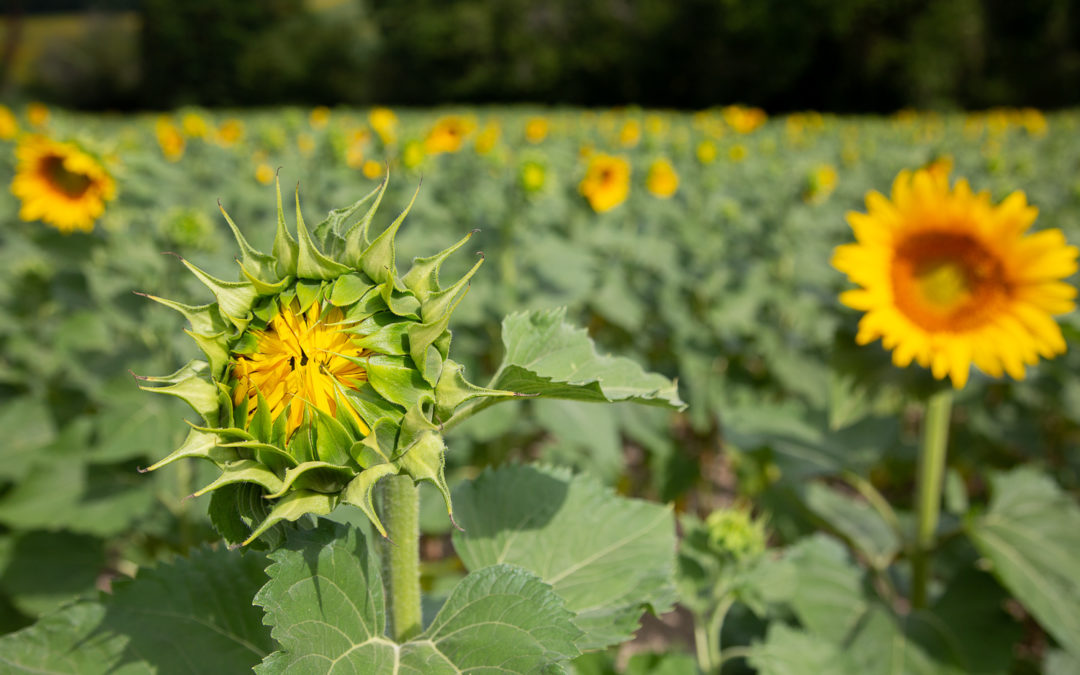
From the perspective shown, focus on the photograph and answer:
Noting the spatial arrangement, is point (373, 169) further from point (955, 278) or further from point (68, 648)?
point (68, 648)

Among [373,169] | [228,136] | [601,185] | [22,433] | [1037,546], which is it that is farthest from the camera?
[228,136]

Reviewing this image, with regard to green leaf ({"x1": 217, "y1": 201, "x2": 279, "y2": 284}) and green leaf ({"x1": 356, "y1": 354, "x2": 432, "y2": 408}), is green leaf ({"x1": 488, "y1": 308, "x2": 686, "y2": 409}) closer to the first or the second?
green leaf ({"x1": 356, "y1": 354, "x2": 432, "y2": 408})

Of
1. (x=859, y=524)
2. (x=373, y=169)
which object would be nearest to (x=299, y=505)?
(x=859, y=524)

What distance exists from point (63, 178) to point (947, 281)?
9.00 feet

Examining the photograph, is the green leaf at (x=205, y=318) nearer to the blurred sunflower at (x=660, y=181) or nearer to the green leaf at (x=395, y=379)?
the green leaf at (x=395, y=379)

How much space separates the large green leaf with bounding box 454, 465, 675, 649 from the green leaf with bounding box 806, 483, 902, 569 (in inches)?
44.8

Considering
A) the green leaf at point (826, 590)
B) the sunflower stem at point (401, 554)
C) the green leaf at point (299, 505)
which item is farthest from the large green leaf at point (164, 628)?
the green leaf at point (826, 590)

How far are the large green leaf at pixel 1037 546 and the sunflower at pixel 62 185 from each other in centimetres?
271

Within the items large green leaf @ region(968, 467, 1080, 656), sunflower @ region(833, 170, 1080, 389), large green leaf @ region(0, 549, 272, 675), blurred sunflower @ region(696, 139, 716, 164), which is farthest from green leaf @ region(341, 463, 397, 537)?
blurred sunflower @ region(696, 139, 716, 164)

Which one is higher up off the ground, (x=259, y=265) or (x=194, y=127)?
(x=194, y=127)

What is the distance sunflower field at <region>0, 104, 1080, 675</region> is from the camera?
0.62 meters

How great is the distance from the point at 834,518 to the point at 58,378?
269cm

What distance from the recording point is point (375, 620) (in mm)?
679

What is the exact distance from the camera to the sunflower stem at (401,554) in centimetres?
70
